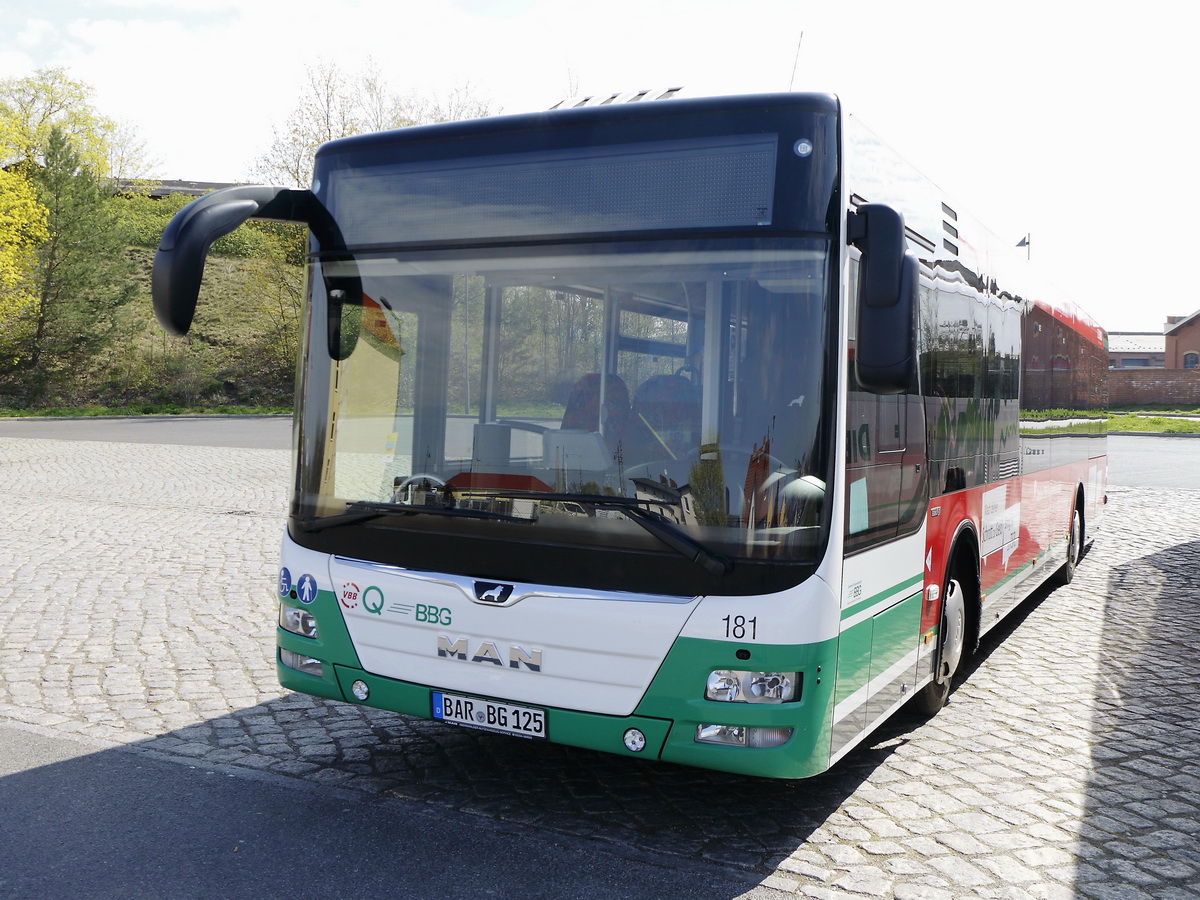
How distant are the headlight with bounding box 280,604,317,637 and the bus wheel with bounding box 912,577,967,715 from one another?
3118 millimetres

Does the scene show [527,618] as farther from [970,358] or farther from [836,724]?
[970,358]

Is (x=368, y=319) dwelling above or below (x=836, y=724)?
above

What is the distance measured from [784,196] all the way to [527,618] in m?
1.79

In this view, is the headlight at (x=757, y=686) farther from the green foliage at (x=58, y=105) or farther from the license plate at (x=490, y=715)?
the green foliage at (x=58, y=105)

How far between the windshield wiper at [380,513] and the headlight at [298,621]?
1.20ft

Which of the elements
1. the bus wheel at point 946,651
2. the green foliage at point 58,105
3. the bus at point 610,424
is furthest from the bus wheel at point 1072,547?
the green foliage at point 58,105

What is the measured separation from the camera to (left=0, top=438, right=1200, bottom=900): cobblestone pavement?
13.9 feet

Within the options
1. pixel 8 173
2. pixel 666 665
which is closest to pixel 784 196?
pixel 666 665

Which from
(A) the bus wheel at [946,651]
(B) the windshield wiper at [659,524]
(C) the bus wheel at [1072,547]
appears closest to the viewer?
(B) the windshield wiper at [659,524]

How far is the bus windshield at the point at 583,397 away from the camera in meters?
3.96

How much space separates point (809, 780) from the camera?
5.12 metres

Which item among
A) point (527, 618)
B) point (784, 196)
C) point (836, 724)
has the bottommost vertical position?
point (836, 724)

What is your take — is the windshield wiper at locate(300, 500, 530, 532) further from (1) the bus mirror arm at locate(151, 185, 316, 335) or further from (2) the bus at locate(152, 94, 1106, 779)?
(1) the bus mirror arm at locate(151, 185, 316, 335)

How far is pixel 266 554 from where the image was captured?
432 inches
